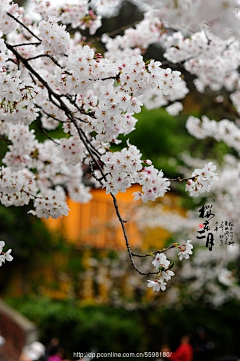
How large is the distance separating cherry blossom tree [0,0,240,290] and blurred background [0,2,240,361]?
14.1ft

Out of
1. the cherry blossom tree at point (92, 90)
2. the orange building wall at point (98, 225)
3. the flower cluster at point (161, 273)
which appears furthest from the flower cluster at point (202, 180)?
the orange building wall at point (98, 225)

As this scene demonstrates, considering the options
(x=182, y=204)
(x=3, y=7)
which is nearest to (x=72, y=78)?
(x=3, y=7)

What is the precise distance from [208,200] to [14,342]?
4.11 m

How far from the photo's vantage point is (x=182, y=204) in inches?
364

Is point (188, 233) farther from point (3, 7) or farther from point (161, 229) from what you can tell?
point (3, 7)

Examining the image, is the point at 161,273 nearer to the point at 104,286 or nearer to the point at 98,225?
the point at 98,225

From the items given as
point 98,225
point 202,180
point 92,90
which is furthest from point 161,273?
point 98,225

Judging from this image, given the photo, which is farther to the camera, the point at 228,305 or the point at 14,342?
the point at 228,305

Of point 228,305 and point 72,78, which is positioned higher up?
point 228,305

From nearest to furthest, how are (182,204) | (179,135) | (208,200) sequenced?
(208,200)
(182,204)
(179,135)

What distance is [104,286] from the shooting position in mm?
8727

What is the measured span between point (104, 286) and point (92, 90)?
7.01 meters

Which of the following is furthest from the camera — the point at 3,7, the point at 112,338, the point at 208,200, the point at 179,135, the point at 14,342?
the point at 179,135

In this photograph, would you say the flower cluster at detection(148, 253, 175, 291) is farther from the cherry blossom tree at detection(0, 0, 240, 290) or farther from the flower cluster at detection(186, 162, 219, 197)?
the flower cluster at detection(186, 162, 219, 197)
